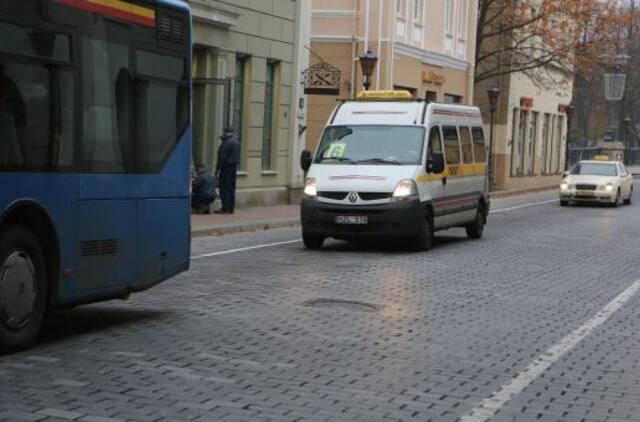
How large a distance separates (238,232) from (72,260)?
1345cm

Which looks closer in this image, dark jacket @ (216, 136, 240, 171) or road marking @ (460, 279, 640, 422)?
road marking @ (460, 279, 640, 422)

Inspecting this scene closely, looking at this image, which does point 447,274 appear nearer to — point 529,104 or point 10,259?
point 10,259

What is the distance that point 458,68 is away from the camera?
47031mm

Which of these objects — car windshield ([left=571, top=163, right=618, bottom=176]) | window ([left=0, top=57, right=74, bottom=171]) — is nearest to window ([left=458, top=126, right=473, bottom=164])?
window ([left=0, top=57, right=74, bottom=171])

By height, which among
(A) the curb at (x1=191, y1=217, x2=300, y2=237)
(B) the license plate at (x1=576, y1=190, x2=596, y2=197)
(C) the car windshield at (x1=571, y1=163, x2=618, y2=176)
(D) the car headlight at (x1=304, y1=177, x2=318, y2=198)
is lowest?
(B) the license plate at (x1=576, y1=190, x2=596, y2=197)

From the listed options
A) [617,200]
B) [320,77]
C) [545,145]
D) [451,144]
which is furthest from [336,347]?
[545,145]

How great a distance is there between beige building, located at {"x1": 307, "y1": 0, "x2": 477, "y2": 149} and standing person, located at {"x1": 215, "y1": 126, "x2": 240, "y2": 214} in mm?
10954

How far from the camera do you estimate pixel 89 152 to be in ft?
31.2

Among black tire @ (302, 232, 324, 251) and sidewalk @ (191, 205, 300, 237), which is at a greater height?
black tire @ (302, 232, 324, 251)

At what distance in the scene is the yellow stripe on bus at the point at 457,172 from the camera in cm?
1919

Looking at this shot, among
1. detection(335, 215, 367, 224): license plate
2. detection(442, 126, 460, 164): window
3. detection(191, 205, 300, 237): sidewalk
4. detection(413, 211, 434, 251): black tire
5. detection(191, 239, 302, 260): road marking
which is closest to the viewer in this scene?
detection(191, 239, 302, 260): road marking

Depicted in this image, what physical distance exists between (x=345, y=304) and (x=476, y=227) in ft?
35.1

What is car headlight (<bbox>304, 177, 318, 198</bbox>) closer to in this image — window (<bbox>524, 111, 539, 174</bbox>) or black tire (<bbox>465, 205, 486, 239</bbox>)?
black tire (<bbox>465, 205, 486, 239</bbox>)

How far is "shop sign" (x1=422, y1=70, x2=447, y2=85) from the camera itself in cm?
4253
